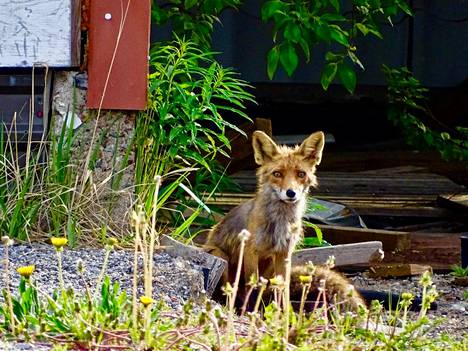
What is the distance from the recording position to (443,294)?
26.7ft

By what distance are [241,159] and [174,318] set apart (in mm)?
5286

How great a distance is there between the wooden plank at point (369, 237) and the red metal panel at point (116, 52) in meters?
2.68

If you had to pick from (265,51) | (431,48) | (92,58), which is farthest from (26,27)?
(431,48)

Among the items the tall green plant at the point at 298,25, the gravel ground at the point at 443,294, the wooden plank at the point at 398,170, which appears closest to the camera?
the gravel ground at the point at 443,294

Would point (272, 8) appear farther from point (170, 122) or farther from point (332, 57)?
point (170, 122)

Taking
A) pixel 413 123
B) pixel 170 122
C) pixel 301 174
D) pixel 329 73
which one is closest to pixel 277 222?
pixel 301 174

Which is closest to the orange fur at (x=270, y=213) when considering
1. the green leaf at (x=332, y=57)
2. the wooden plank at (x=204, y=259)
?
the wooden plank at (x=204, y=259)

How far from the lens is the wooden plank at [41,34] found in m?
7.27

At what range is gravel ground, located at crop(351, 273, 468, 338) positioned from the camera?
7.08 m

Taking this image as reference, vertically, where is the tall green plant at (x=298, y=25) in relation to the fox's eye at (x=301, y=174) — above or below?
above

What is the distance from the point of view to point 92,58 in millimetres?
7293

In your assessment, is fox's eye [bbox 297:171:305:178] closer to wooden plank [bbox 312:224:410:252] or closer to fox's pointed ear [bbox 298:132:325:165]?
fox's pointed ear [bbox 298:132:325:165]

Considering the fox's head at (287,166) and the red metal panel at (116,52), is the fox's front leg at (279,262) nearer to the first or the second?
the fox's head at (287,166)

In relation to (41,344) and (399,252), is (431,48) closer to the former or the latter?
(399,252)
